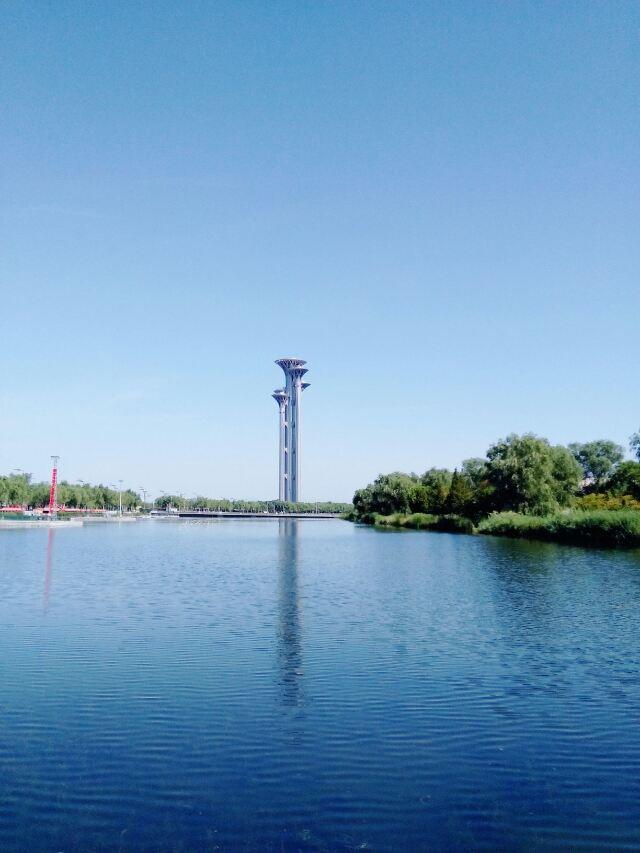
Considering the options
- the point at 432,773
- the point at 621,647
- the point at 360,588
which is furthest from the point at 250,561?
the point at 432,773

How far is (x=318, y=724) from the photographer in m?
15.9

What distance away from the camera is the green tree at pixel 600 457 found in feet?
596

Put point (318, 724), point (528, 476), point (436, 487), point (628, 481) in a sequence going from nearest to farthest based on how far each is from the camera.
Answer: point (318, 724) → point (528, 476) → point (628, 481) → point (436, 487)

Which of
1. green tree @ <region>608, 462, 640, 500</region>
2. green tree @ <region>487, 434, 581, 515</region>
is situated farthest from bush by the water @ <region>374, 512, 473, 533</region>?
green tree @ <region>608, 462, 640, 500</region>

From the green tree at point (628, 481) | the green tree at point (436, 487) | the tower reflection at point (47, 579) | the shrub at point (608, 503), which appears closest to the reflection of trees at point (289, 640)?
the tower reflection at point (47, 579)

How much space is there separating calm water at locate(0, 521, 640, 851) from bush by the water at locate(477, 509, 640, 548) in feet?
127

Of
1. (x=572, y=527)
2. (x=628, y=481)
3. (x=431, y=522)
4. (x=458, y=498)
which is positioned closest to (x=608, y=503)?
(x=572, y=527)

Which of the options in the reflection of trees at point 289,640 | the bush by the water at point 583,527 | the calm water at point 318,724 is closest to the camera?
the calm water at point 318,724

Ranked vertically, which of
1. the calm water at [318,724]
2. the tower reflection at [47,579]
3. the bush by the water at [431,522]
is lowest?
the calm water at [318,724]

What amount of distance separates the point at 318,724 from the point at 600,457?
592 feet

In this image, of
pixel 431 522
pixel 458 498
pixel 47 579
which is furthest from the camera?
pixel 431 522

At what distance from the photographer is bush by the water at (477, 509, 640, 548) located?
70.2 m

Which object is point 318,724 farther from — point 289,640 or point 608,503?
point 608,503

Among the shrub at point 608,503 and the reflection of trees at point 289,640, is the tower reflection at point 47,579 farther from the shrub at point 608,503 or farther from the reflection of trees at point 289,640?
the shrub at point 608,503
